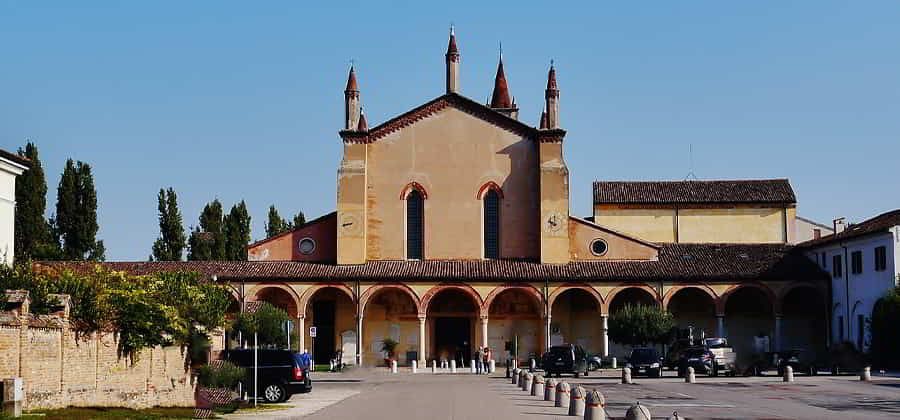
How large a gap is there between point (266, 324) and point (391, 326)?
33.5ft

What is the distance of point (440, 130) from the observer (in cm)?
6022

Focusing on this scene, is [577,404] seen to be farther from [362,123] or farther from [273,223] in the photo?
[273,223]

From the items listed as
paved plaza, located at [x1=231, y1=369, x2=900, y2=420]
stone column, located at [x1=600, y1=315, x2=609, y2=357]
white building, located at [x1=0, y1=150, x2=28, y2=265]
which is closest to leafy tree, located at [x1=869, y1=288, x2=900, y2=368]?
paved plaza, located at [x1=231, y1=369, x2=900, y2=420]

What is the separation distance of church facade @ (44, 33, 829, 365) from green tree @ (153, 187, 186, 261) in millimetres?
14881

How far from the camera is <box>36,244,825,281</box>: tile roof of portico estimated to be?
57531 mm

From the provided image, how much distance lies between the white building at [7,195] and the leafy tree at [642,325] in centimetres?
3026

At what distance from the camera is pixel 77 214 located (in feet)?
218

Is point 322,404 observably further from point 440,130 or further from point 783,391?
point 440,130

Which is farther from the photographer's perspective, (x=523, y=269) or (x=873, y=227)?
(x=523, y=269)

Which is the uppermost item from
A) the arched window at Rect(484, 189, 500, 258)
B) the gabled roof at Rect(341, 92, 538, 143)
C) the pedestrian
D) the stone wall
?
the gabled roof at Rect(341, 92, 538, 143)

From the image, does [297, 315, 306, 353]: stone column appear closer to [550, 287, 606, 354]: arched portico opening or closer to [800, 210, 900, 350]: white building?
[550, 287, 606, 354]: arched portico opening

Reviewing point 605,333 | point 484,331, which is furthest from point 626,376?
point 484,331

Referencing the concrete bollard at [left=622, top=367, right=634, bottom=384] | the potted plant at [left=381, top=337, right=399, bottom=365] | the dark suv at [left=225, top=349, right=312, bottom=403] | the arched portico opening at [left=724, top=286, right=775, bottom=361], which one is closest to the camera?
the dark suv at [left=225, top=349, right=312, bottom=403]

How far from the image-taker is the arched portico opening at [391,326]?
59.4 metres
